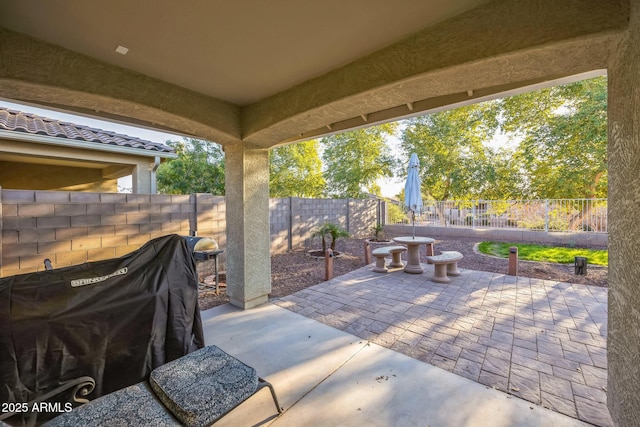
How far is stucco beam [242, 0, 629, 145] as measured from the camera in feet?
5.67

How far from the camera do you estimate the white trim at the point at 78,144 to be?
5.00 meters

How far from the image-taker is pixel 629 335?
62.0 inches

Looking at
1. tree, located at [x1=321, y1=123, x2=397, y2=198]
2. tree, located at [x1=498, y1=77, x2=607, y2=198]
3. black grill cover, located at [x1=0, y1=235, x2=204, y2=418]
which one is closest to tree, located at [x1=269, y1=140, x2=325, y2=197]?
tree, located at [x1=321, y1=123, x2=397, y2=198]

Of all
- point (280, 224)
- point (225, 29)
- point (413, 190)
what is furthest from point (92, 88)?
point (413, 190)

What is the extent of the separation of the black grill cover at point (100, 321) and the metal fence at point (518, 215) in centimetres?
1139

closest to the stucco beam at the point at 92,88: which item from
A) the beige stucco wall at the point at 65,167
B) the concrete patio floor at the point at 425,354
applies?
the concrete patio floor at the point at 425,354

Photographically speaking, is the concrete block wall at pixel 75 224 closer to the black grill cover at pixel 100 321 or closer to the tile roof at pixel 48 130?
the tile roof at pixel 48 130

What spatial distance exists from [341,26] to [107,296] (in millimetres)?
2683

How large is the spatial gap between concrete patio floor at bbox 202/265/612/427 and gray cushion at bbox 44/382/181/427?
2.24 feet

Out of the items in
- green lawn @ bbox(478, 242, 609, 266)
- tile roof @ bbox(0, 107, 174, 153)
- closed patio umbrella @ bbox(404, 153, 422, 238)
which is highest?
tile roof @ bbox(0, 107, 174, 153)

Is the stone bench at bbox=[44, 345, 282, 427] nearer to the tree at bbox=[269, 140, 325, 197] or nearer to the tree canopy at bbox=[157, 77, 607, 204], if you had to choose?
the tree canopy at bbox=[157, 77, 607, 204]

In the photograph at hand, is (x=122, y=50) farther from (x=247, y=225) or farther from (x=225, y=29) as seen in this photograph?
(x=247, y=225)

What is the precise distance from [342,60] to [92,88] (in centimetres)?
244

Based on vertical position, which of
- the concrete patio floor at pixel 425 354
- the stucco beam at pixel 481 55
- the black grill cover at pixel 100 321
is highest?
the stucco beam at pixel 481 55
